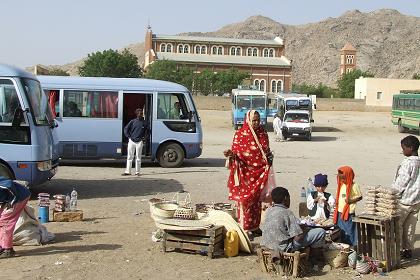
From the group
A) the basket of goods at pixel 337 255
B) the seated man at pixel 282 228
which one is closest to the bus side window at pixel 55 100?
the seated man at pixel 282 228

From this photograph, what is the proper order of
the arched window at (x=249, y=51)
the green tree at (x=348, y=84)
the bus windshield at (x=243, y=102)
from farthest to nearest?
1. the arched window at (x=249, y=51)
2. the green tree at (x=348, y=84)
3. the bus windshield at (x=243, y=102)

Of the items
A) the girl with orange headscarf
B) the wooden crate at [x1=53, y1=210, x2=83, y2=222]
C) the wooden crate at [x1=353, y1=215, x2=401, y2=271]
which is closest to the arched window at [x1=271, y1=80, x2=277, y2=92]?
the wooden crate at [x1=53, y1=210, x2=83, y2=222]

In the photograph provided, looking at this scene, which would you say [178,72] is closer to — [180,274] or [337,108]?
[337,108]

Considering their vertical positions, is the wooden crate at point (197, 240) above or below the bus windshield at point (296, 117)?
below

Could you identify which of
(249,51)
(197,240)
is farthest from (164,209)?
(249,51)

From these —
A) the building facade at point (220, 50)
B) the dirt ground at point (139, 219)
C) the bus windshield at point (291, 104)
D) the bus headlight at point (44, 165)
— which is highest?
the building facade at point (220, 50)

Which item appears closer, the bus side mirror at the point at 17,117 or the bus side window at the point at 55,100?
the bus side mirror at the point at 17,117

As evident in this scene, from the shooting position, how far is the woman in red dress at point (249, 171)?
805cm

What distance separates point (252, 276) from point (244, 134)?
91.1 inches

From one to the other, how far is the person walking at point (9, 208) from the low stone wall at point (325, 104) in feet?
179

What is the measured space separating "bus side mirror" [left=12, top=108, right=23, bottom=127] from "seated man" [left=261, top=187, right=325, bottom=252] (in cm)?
582

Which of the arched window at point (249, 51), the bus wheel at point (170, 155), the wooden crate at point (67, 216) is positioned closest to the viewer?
the wooden crate at point (67, 216)

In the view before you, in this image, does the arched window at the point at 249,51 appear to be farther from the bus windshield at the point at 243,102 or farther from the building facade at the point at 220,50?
the bus windshield at the point at 243,102

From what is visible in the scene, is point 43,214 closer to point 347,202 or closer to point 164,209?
point 164,209
